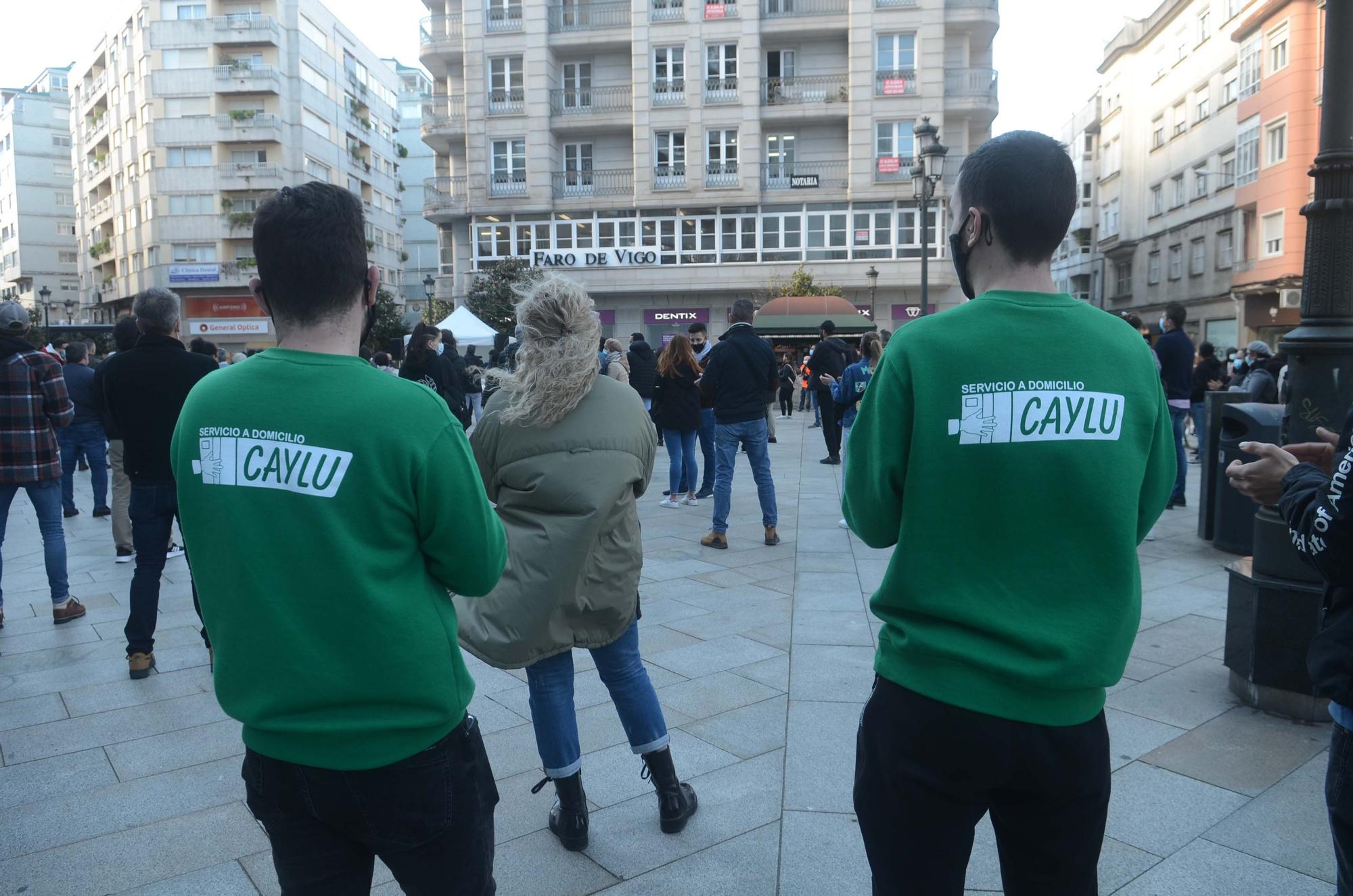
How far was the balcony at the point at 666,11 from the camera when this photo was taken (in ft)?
120

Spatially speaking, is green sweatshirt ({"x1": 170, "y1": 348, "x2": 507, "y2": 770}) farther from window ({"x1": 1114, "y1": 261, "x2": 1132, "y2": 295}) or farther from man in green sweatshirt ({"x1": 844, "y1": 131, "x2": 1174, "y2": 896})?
window ({"x1": 1114, "y1": 261, "x2": 1132, "y2": 295})

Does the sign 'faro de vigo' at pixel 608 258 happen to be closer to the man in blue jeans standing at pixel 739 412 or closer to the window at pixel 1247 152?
the window at pixel 1247 152

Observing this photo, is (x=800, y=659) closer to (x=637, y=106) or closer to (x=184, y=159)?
(x=637, y=106)

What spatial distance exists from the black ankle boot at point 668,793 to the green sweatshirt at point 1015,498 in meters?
1.74

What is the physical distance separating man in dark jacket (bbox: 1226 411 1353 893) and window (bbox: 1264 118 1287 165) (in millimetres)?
35171

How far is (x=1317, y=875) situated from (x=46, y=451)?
699cm

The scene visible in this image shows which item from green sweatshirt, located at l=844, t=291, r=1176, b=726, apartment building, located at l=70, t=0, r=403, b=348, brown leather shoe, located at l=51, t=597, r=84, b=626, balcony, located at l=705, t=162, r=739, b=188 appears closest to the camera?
green sweatshirt, located at l=844, t=291, r=1176, b=726

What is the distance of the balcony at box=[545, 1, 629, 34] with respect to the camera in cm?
3756

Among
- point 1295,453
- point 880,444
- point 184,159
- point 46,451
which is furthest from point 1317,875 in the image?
point 184,159

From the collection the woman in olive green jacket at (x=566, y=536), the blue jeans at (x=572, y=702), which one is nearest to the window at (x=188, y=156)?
the woman in olive green jacket at (x=566, y=536)

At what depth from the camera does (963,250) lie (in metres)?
1.88

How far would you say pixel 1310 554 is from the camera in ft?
5.87

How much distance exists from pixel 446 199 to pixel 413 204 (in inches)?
1622

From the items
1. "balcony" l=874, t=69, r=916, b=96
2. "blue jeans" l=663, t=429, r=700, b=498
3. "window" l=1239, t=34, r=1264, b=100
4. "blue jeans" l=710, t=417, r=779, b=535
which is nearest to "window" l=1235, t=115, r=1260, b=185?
"window" l=1239, t=34, r=1264, b=100
